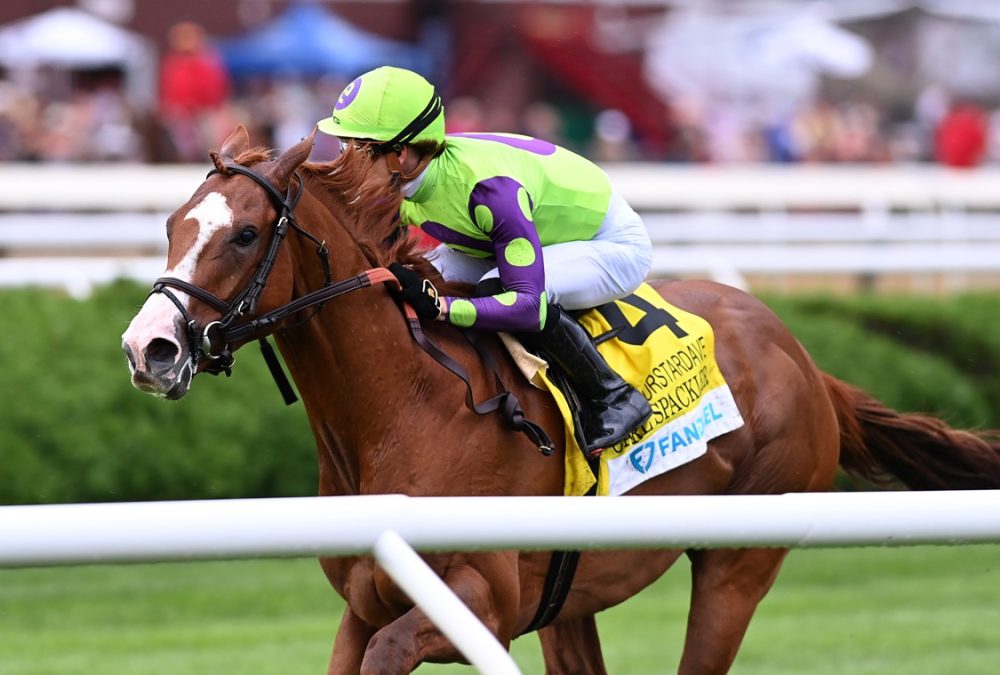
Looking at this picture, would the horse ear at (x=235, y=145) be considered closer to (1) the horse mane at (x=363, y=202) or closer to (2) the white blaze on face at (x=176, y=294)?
(1) the horse mane at (x=363, y=202)

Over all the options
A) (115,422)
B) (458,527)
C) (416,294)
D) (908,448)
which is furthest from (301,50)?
(458,527)

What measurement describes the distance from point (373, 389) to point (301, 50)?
15.3 meters

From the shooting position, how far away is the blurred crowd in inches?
485

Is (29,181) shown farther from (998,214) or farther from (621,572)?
(998,214)

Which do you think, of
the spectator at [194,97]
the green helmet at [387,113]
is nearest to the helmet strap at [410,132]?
the green helmet at [387,113]

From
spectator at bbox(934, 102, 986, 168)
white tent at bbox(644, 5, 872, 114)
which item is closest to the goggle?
spectator at bbox(934, 102, 986, 168)

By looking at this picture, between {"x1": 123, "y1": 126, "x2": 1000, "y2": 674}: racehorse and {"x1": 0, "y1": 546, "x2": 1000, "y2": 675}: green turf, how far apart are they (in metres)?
1.82

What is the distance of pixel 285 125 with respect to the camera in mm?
12984

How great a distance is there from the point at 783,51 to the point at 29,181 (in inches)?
430

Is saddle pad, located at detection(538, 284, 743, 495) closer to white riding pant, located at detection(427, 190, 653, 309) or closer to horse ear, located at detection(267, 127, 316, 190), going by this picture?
white riding pant, located at detection(427, 190, 653, 309)

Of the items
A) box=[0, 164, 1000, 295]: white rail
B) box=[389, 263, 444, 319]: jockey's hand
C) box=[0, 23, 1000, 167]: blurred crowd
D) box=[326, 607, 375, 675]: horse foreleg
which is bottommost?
box=[0, 23, 1000, 167]: blurred crowd

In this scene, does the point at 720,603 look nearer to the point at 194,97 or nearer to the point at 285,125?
the point at 194,97

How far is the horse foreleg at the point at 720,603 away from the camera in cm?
417

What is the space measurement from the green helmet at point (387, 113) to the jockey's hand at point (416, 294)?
0.96ft
